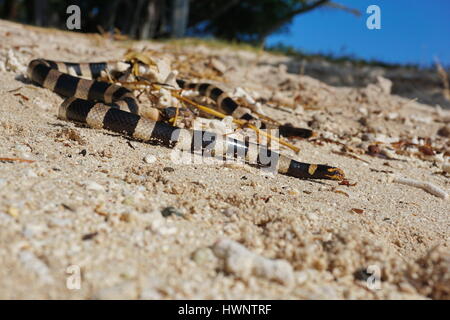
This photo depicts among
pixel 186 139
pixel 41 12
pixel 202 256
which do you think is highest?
pixel 41 12

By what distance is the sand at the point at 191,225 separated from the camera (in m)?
1.32

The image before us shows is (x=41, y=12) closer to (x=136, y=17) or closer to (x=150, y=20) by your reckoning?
(x=136, y=17)

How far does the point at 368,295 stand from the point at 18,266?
1.17 m

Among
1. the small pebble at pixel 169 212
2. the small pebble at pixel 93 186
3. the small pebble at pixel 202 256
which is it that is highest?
the small pebble at pixel 93 186

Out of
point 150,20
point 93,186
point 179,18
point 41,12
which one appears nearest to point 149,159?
point 93,186

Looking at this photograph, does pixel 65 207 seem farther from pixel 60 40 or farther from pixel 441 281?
pixel 60 40

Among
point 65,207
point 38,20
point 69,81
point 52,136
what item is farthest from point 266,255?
point 38,20

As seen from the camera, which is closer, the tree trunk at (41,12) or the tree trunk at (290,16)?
the tree trunk at (290,16)

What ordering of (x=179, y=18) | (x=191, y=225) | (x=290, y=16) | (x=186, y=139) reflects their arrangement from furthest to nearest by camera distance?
(x=290, y=16) < (x=179, y=18) < (x=186, y=139) < (x=191, y=225)

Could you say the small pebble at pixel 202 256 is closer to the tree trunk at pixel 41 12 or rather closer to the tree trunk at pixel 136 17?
the tree trunk at pixel 136 17

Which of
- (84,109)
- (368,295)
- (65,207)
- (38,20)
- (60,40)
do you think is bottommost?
(368,295)

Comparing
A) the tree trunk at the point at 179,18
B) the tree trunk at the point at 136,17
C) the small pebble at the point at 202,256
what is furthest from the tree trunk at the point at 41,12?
the small pebble at the point at 202,256

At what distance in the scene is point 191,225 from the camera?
1.70m

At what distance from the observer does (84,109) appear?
307cm
